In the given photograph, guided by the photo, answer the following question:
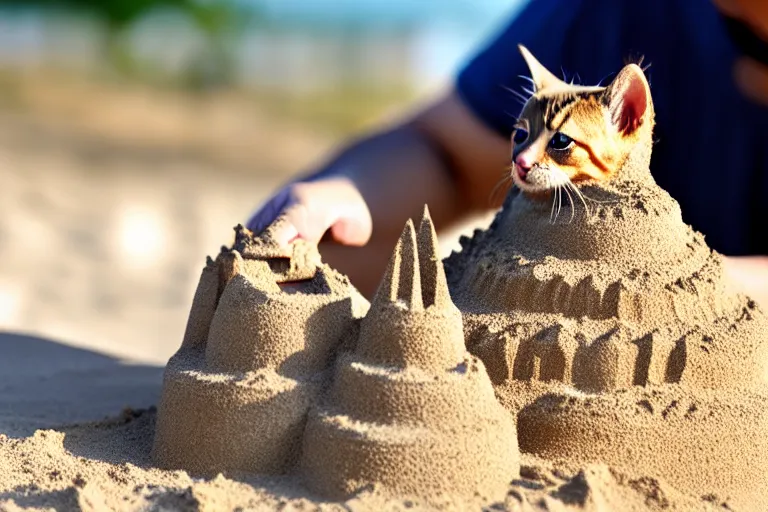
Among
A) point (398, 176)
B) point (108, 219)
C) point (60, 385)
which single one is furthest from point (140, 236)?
point (60, 385)

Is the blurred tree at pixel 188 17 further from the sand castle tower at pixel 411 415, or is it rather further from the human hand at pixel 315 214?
the sand castle tower at pixel 411 415

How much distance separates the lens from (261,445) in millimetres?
1891

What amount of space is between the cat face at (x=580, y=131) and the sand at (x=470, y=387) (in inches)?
2.2

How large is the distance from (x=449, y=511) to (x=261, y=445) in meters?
0.38

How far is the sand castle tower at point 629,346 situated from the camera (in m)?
1.95

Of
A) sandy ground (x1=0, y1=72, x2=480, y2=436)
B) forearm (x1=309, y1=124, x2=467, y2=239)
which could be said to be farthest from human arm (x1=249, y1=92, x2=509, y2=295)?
sandy ground (x1=0, y1=72, x2=480, y2=436)

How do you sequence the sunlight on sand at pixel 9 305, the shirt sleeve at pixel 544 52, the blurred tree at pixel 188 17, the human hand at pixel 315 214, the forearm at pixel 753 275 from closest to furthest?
the human hand at pixel 315 214 → the forearm at pixel 753 275 → the shirt sleeve at pixel 544 52 → the sunlight on sand at pixel 9 305 → the blurred tree at pixel 188 17

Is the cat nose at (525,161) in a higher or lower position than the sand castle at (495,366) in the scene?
higher

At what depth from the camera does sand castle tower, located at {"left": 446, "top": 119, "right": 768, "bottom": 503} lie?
195 centimetres

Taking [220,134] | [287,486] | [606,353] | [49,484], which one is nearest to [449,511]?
[287,486]

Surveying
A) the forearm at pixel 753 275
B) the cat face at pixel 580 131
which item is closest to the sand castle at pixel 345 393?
the cat face at pixel 580 131

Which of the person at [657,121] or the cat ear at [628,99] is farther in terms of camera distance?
the person at [657,121]

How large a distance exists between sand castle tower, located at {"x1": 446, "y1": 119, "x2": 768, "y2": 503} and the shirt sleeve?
4.58 feet

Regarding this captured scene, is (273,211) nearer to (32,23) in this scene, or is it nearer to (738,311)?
(738,311)
